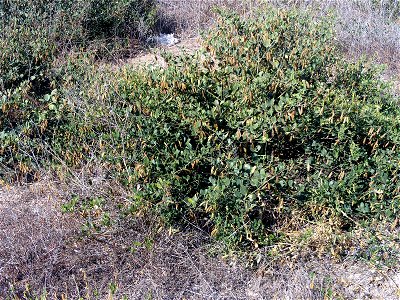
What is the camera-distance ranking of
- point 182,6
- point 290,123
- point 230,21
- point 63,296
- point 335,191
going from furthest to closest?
point 182,6, point 230,21, point 290,123, point 335,191, point 63,296

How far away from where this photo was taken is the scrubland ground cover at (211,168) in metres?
3.19

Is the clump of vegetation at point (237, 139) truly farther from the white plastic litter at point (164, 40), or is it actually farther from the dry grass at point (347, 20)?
the white plastic litter at point (164, 40)

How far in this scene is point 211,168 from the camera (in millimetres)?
3434

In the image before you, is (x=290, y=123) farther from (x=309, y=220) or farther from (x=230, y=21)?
(x=230, y=21)

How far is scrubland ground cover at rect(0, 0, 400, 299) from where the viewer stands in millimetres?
3186

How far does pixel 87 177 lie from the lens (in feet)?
12.2

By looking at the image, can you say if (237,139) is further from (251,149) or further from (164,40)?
(164,40)

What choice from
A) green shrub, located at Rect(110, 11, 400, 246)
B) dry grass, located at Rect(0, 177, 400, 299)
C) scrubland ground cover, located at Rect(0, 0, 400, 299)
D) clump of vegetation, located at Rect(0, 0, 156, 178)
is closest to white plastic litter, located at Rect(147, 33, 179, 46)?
clump of vegetation, located at Rect(0, 0, 156, 178)

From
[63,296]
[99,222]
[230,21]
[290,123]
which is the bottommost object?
[63,296]

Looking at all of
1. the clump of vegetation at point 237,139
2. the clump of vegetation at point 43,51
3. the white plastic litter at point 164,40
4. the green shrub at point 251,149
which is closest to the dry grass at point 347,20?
the white plastic litter at point 164,40

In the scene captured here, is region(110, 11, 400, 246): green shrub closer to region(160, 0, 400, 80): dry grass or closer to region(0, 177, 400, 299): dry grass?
region(0, 177, 400, 299): dry grass

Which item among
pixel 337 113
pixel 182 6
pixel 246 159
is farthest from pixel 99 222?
pixel 182 6

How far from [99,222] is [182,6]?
15.3 feet

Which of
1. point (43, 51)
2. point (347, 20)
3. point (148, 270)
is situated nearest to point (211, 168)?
point (148, 270)
